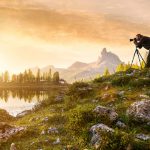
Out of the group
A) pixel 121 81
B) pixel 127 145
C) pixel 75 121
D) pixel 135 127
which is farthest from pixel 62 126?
pixel 121 81

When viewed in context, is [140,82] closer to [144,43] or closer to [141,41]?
[141,41]

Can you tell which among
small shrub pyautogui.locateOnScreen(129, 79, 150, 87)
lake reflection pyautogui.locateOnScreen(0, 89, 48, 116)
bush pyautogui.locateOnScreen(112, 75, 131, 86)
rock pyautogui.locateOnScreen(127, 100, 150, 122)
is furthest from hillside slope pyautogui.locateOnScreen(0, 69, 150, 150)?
lake reflection pyautogui.locateOnScreen(0, 89, 48, 116)

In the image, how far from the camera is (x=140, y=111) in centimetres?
1725

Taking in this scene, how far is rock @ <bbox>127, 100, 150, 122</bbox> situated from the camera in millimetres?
16844

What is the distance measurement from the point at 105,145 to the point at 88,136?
2130 mm

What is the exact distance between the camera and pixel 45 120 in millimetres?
20203

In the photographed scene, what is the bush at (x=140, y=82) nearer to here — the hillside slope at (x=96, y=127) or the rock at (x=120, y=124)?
the hillside slope at (x=96, y=127)

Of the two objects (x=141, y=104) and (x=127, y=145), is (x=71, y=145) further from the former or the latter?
(x=141, y=104)

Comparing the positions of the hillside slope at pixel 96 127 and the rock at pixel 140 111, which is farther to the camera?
the rock at pixel 140 111

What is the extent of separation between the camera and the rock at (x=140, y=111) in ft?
55.3

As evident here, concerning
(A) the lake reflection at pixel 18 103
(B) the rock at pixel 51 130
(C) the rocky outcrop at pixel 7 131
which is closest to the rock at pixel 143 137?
(B) the rock at pixel 51 130

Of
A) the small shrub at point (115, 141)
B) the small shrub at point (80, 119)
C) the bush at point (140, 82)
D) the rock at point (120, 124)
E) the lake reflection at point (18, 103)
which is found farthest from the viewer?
the lake reflection at point (18, 103)

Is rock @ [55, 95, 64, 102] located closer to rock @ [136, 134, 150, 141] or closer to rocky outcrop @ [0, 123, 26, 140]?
rocky outcrop @ [0, 123, 26, 140]

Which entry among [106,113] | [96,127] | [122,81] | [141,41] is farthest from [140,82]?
[96,127]
